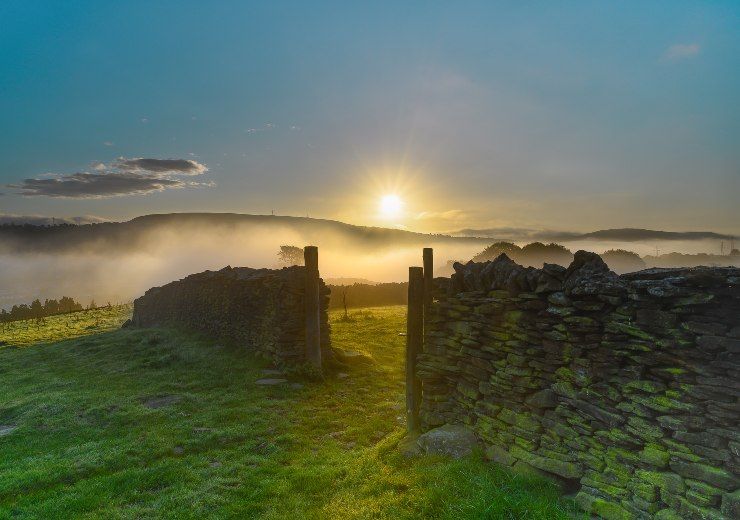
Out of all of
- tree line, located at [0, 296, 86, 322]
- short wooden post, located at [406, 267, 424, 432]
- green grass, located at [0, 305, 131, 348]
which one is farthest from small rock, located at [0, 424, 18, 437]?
tree line, located at [0, 296, 86, 322]

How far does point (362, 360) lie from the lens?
1648cm

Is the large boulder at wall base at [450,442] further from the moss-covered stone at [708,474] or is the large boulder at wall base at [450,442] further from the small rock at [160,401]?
the small rock at [160,401]

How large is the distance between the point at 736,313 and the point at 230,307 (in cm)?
1726

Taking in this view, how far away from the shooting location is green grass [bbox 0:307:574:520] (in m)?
6.50

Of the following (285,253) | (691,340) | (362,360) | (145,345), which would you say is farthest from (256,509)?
(285,253)

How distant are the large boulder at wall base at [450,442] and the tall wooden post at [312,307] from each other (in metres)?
7.07

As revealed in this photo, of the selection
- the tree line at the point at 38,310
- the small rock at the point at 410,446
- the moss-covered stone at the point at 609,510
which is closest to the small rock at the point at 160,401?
the small rock at the point at 410,446

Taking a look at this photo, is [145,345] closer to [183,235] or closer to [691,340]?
[691,340]

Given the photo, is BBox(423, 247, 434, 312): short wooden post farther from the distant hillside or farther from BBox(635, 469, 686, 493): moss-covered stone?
the distant hillside

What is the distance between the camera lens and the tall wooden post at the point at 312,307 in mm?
14680

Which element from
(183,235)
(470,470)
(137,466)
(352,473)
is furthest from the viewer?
(183,235)

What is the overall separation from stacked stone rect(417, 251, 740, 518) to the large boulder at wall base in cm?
28

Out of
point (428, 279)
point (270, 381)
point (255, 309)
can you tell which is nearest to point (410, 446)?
point (428, 279)

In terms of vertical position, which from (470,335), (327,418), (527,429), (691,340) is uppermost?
(691,340)
